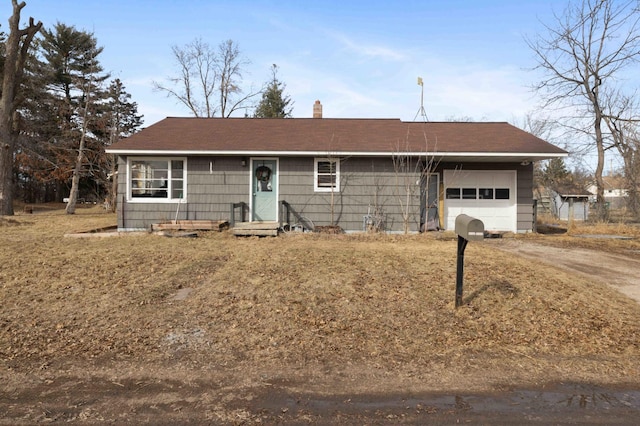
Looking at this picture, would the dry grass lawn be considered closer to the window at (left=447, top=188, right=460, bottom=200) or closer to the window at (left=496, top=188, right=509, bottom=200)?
the window at (left=447, top=188, right=460, bottom=200)

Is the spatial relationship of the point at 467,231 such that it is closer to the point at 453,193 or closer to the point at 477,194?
the point at 453,193

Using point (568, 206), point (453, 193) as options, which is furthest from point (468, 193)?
point (568, 206)

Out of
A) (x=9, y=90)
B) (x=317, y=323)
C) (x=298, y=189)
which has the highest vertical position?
(x=9, y=90)

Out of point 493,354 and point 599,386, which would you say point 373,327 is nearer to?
point 493,354

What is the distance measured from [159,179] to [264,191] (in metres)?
3.18

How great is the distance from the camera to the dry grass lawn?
3.33m

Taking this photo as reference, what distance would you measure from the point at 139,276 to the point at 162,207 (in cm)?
628

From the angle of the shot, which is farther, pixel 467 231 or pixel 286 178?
pixel 286 178

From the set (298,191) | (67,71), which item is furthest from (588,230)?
(67,71)

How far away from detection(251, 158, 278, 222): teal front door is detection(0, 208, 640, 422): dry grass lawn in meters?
4.93

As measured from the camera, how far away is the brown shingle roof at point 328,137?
1155 centimetres

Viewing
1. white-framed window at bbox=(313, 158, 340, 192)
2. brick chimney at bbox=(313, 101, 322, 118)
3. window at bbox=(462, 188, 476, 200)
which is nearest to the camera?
white-framed window at bbox=(313, 158, 340, 192)

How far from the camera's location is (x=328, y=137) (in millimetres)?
12758

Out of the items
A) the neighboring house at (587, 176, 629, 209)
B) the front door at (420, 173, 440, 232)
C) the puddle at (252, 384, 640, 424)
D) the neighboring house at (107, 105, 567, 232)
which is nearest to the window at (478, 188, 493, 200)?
the neighboring house at (107, 105, 567, 232)
